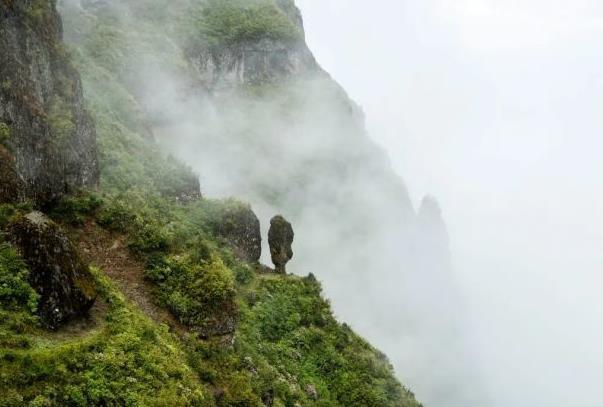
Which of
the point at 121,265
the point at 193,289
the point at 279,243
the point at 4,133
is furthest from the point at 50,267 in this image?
the point at 279,243

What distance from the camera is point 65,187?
87.8ft

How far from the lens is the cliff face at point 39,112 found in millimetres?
23766

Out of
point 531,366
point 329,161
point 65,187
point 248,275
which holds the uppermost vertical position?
point 531,366

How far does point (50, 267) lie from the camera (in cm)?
1830

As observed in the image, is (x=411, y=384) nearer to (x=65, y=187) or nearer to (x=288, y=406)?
(x=288, y=406)

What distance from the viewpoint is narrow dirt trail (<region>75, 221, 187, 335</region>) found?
24734 millimetres

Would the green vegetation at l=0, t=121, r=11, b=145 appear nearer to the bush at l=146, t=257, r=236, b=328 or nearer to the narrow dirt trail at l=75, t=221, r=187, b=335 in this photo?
the narrow dirt trail at l=75, t=221, r=187, b=335

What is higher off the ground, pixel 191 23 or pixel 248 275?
pixel 191 23

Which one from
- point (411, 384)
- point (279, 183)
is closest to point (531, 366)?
point (411, 384)

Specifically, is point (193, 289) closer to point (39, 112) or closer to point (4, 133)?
point (4, 133)

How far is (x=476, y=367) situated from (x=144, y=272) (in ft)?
421

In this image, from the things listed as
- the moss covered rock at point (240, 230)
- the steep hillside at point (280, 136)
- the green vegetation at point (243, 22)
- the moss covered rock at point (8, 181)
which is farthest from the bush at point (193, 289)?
the green vegetation at point (243, 22)

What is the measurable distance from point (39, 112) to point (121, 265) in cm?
751

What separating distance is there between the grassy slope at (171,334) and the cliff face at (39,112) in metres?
1.63
